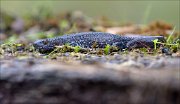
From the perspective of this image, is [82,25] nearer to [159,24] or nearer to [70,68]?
[159,24]

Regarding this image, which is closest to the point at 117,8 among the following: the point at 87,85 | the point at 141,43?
the point at 141,43

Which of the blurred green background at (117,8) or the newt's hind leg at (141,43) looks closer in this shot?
the newt's hind leg at (141,43)

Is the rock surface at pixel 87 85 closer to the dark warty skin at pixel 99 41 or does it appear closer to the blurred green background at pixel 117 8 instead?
the dark warty skin at pixel 99 41

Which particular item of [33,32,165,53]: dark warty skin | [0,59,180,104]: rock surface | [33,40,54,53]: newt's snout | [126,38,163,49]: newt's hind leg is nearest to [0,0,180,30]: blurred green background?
[33,40,54,53]: newt's snout

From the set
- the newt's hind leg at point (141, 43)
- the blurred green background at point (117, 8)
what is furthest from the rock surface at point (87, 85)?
the blurred green background at point (117, 8)

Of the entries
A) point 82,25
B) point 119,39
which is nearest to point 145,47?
point 119,39

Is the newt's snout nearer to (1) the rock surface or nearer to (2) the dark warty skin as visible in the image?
(2) the dark warty skin

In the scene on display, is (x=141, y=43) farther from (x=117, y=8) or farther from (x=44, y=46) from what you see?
(x=117, y=8)
